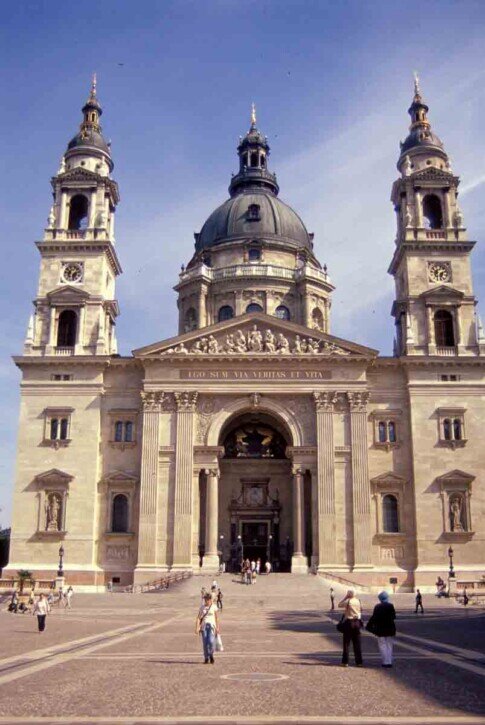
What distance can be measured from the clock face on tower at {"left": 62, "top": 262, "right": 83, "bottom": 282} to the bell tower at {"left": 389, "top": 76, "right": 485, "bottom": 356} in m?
24.6

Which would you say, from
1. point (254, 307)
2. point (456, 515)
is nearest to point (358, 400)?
point (456, 515)

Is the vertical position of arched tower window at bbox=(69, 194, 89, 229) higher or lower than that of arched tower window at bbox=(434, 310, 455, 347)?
higher

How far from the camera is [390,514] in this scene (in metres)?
57.7

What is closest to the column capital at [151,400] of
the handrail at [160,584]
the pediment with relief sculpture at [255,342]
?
the pediment with relief sculpture at [255,342]

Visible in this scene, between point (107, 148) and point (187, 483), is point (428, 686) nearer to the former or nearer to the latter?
point (187, 483)

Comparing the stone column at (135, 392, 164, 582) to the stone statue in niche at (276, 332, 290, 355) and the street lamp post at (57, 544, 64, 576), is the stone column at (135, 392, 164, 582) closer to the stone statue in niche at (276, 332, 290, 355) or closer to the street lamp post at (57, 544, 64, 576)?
the street lamp post at (57, 544, 64, 576)

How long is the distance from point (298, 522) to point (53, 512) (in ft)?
56.1

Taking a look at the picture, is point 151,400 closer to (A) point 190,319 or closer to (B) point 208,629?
(A) point 190,319

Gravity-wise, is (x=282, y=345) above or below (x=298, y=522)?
above

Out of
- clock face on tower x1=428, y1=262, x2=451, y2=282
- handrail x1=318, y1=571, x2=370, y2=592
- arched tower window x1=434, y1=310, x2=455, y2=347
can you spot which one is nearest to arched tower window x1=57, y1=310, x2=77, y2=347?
handrail x1=318, y1=571, x2=370, y2=592

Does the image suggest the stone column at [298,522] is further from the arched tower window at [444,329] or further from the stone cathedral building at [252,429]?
the arched tower window at [444,329]

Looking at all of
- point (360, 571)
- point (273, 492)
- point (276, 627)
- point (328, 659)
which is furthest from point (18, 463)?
point (328, 659)

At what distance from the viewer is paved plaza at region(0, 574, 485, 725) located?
11.5 m

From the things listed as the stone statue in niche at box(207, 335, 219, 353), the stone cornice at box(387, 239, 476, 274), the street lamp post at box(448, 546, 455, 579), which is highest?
the stone cornice at box(387, 239, 476, 274)
